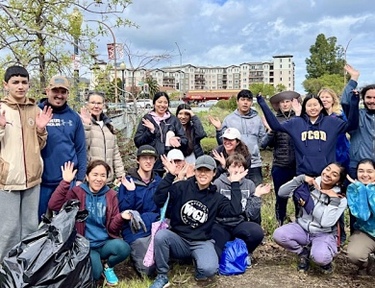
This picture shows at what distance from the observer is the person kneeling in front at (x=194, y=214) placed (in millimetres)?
3918

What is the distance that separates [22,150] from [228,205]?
73.7 inches

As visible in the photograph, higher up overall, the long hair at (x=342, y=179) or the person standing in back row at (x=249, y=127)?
the person standing in back row at (x=249, y=127)

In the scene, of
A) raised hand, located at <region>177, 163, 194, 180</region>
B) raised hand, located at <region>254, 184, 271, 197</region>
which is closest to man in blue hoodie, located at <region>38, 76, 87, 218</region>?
raised hand, located at <region>177, 163, 194, 180</region>

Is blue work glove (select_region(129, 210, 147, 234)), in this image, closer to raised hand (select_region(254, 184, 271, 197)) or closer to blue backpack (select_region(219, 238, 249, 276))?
blue backpack (select_region(219, 238, 249, 276))

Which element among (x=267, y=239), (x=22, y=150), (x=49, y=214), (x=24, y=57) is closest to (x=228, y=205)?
(x=267, y=239)

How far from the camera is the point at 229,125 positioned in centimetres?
512

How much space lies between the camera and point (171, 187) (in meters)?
4.04

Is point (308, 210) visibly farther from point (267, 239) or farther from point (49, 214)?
point (49, 214)

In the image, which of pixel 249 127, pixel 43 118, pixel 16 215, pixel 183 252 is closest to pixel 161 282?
pixel 183 252

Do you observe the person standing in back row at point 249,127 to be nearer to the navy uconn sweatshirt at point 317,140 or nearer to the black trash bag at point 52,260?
the navy uconn sweatshirt at point 317,140

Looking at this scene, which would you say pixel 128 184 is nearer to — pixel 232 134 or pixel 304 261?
pixel 232 134

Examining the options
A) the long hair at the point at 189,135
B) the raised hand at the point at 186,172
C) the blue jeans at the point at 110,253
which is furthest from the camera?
the long hair at the point at 189,135

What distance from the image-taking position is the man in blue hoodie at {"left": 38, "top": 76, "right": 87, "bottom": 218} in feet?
12.9

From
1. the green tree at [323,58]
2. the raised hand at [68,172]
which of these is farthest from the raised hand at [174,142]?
the green tree at [323,58]
